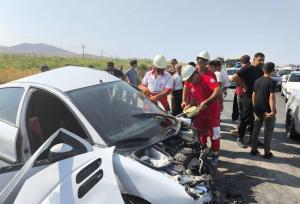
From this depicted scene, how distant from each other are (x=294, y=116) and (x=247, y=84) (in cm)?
132

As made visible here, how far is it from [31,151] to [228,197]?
7.75 ft

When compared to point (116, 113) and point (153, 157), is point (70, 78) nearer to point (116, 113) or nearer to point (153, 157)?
point (116, 113)

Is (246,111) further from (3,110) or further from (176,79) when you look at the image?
(3,110)

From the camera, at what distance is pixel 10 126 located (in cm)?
433

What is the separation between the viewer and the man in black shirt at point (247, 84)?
315 inches

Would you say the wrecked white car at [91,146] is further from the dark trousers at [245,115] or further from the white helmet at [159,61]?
the dark trousers at [245,115]

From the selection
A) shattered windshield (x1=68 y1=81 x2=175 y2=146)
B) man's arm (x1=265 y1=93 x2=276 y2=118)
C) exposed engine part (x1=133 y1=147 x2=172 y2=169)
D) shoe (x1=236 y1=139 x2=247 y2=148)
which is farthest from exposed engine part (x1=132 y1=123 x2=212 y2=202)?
shoe (x1=236 y1=139 x2=247 y2=148)

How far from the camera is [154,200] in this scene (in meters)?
3.04

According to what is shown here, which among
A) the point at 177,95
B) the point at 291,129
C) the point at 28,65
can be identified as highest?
the point at 177,95

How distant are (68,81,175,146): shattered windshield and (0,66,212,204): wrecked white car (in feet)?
0.04

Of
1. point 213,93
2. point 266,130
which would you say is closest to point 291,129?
point 266,130

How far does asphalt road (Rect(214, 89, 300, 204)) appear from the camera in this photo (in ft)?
17.0

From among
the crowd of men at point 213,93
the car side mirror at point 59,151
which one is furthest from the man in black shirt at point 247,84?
the car side mirror at point 59,151

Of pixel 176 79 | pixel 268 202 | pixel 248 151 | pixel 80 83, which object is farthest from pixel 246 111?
pixel 80 83
